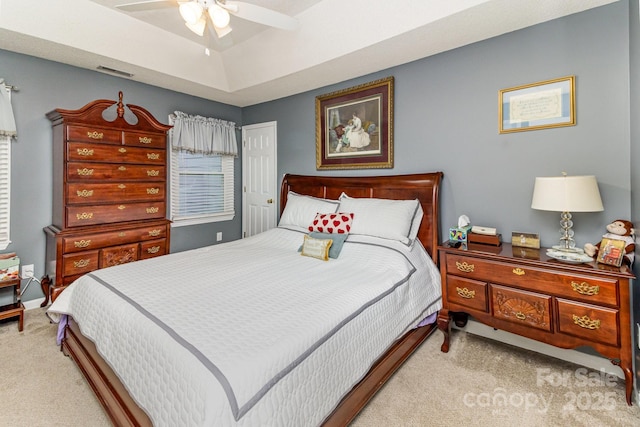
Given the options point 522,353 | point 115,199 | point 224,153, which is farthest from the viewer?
point 224,153

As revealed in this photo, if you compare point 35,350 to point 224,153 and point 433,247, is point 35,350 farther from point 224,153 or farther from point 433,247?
point 433,247

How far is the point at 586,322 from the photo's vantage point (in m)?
1.74

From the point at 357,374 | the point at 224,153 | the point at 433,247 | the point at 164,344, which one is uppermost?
the point at 224,153

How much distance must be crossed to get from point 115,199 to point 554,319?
3.85 m

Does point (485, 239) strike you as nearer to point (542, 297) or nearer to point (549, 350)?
point (542, 297)

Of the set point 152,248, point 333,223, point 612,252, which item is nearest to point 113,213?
point 152,248

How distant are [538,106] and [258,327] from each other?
251 cm

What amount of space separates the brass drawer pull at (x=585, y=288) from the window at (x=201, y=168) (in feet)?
13.3

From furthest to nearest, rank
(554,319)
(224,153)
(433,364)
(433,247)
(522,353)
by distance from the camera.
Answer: (224,153), (433,247), (522,353), (433,364), (554,319)

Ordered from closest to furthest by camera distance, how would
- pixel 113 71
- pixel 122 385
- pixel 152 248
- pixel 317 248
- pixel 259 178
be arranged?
pixel 122 385 < pixel 317 248 < pixel 113 71 < pixel 152 248 < pixel 259 178

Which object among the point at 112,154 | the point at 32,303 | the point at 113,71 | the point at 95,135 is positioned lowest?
the point at 32,303

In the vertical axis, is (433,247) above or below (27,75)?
below

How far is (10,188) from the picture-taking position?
2822 millimetres

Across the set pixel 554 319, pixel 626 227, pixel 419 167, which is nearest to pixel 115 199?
pixel 419 167
